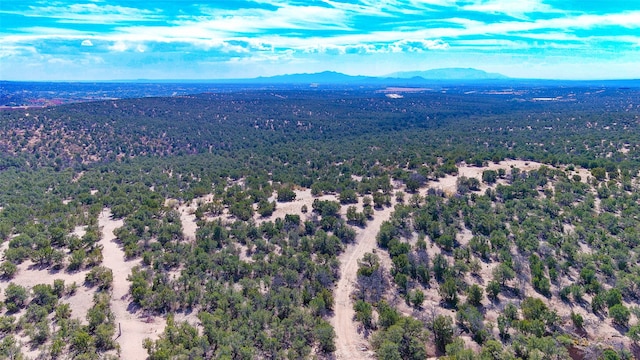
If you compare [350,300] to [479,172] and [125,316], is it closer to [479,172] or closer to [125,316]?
[125,316]

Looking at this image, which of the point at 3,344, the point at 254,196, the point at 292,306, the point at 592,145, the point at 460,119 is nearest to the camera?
the point at 3,344

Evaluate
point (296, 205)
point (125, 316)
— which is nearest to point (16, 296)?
point (125, 316)

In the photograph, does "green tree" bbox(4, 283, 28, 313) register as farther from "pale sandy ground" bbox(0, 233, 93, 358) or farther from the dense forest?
"pale sandy ground" bbox(0, 233, 93, 358)

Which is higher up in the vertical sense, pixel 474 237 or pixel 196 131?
pixel 196 131

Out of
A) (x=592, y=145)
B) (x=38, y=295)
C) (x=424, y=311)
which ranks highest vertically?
(x=592, y=145)

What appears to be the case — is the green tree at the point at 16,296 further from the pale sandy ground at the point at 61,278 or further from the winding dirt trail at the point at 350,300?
the winding dirt trail at the point at 350,300

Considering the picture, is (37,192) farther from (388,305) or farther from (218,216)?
(388,305)

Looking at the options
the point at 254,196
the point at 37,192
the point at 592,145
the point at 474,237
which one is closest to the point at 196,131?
the point at 37,192
